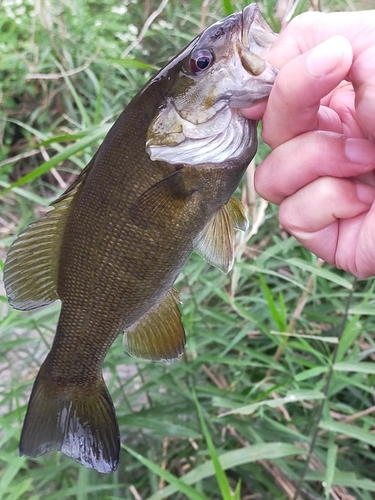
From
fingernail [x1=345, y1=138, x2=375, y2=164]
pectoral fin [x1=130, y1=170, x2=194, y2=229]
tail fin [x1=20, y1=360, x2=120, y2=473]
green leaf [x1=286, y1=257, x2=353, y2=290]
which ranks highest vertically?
pectoral fin [x1=130, y1=170, x2=194, y2=229]

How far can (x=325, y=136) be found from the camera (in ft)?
2.81

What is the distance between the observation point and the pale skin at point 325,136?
2.37 ft

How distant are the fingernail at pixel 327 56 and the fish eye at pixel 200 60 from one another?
0.22m

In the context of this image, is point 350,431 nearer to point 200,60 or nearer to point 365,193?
point 365,193

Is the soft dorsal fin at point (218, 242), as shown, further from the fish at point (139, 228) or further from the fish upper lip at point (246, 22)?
the fish upper lip at point (246, 22)

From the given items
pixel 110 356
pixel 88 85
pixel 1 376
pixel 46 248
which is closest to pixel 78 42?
pixel 88 85

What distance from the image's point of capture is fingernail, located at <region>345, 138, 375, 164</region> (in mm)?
837

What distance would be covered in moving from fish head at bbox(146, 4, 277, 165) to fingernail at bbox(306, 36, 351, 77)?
14 cm

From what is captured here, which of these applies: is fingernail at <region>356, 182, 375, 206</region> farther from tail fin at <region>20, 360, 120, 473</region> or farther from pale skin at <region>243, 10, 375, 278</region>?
tail fin at <region>20, 360, 120, 473</region>

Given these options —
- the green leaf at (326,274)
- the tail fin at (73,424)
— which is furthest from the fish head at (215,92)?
the tail fin at (73,424)

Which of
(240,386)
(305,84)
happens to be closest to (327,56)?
(305,84)

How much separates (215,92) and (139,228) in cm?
28

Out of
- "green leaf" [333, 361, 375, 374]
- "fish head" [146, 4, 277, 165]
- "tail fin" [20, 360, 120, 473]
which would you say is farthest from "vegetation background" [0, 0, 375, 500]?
"fish head" [146, 4, 277, 165]

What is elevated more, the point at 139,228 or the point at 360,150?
the point at 139,228
